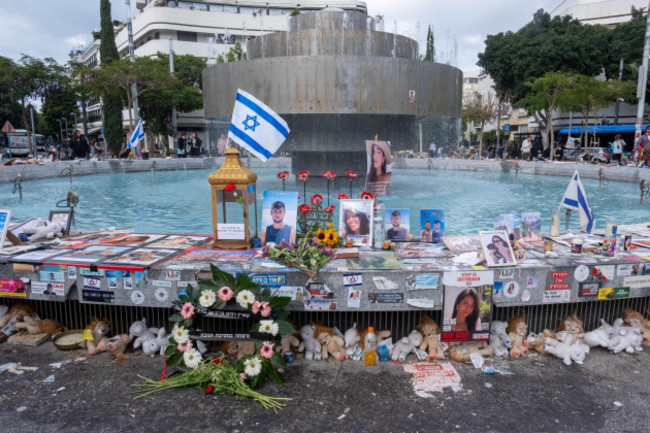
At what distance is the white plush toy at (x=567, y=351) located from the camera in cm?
434

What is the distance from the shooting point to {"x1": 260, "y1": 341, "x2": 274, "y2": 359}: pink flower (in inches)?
154

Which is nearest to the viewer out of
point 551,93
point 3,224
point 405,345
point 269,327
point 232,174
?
point 269,327

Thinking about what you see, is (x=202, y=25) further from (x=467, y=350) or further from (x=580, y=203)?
(x=467, y=350)

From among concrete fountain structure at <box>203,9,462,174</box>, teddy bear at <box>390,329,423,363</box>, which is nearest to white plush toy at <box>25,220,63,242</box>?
teddy bear at <box>390,329,423,363</box>

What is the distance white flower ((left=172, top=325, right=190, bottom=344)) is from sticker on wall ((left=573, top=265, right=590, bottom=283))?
362cm

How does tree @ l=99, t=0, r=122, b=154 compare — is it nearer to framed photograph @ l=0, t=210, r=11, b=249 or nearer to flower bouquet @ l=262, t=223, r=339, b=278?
framed photograph @ l=0, t=210, r=11, b=249

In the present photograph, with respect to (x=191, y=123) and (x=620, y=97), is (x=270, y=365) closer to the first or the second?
(x=620, y=97)

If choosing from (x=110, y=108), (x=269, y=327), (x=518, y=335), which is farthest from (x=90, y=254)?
(x=110, y=108)

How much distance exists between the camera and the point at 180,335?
13.2ft

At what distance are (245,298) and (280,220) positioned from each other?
58.8 inches

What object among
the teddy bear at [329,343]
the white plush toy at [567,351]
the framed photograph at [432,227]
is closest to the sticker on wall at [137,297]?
the teddy bear at [329,343]

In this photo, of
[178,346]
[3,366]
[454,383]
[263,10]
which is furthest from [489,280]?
[263,10]

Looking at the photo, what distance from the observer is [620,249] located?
5238 mm

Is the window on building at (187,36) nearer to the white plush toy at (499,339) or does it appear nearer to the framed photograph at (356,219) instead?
the framed photograph at (356,219)
